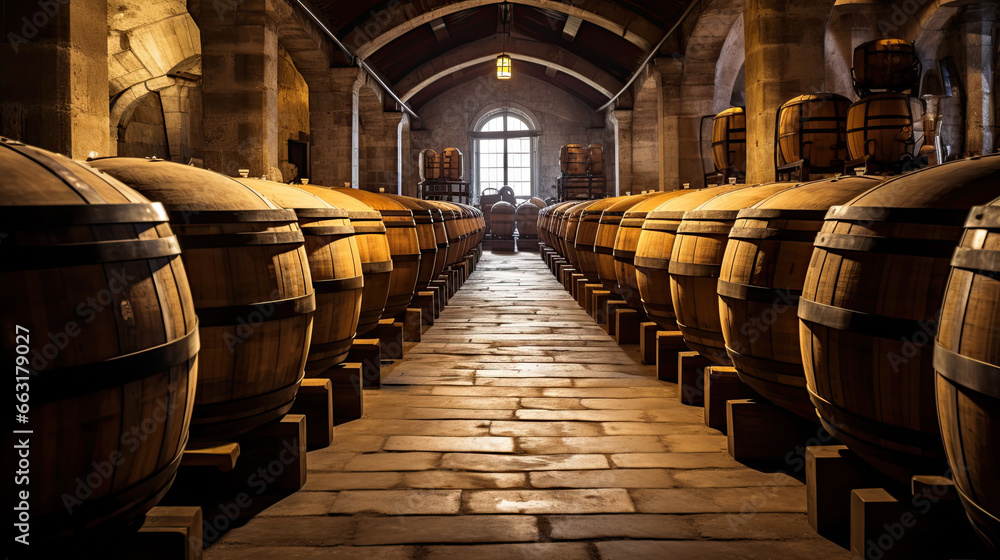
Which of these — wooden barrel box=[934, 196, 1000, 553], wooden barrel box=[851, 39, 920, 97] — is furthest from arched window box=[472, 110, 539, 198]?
wooden barrel box=[934, 196, 1000, 553]

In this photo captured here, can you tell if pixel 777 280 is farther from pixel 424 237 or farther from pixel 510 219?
pixel 510 219

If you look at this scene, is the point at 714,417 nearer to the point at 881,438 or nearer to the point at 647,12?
the point at 881,438

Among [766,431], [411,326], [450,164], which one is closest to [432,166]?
[450,164]

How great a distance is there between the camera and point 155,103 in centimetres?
1650

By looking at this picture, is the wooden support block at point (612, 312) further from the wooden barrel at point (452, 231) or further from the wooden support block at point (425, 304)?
the wooden barrel at point (452, 231)

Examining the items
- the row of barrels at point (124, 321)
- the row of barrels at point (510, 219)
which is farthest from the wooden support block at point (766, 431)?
the row of barrels at point (510, 219)

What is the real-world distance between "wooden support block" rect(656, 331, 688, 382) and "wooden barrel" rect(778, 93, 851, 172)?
225 cm

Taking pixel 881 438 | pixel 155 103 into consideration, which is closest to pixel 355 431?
pixel 881 438

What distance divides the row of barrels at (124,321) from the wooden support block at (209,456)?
0.28 feet

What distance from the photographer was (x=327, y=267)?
3.12m

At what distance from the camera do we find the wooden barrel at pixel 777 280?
2.60 metres

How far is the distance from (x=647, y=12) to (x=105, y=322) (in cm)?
1526

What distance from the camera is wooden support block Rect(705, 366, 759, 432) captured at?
3215 mm

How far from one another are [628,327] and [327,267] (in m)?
3.21
